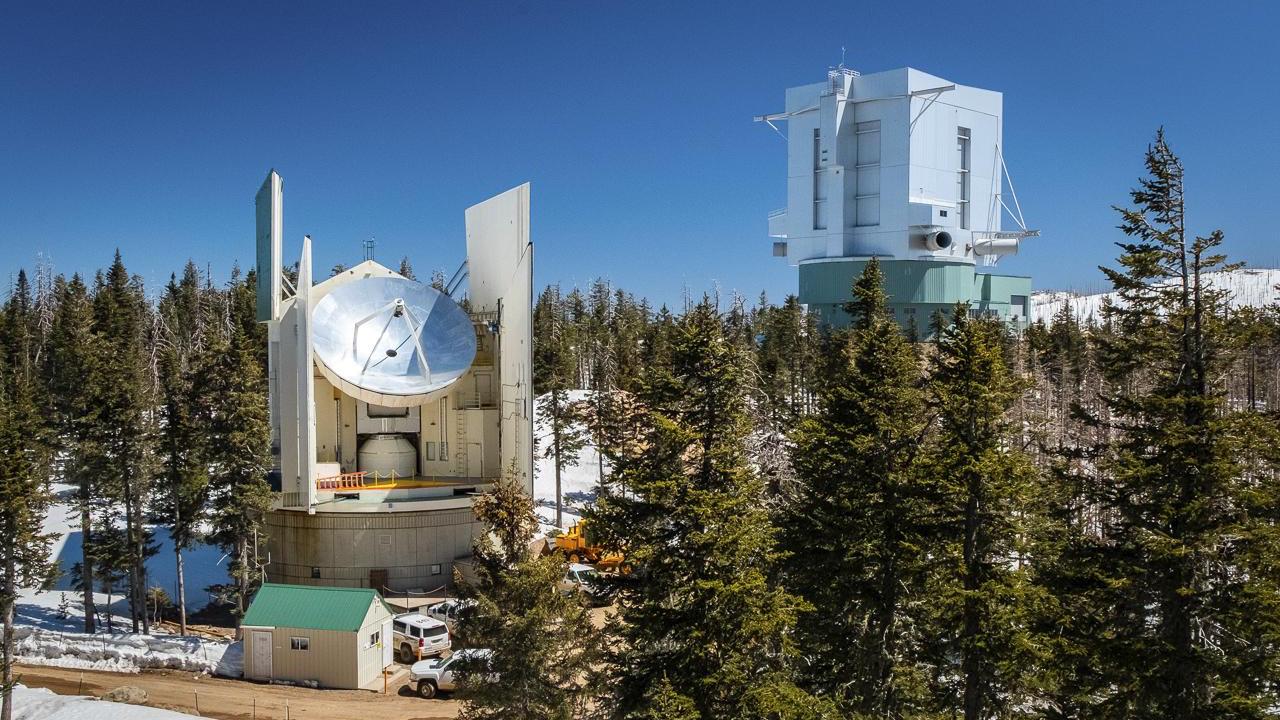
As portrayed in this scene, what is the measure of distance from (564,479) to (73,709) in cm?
3621

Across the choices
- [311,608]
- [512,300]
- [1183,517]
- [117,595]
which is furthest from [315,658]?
[1183,517]

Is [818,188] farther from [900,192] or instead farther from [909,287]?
[909,287]

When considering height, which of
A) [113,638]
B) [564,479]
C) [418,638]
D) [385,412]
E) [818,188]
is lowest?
[113,638]

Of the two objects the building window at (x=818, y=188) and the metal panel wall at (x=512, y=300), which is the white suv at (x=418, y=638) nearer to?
the metal panel wall at (x=512, y=300)

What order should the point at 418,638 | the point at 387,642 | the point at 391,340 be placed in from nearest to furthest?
1. the point at 387,642
2. the point at 418,638
3. the point at 391,340

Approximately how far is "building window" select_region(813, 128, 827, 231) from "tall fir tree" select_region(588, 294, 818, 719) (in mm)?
57495

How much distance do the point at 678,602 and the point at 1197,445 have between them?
7.75 m

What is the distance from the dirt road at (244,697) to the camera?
943 inches

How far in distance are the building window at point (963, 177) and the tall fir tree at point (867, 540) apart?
5684 cm

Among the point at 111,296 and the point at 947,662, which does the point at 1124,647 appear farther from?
the point at 111,296

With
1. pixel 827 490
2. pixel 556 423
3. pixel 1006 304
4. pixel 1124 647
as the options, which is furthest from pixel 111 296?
pixel 1124 647

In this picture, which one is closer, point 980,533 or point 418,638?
point 980,533

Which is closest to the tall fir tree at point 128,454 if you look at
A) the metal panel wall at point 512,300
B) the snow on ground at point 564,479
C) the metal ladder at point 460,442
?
the metal ladder at point 460,442

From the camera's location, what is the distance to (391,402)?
119ft
